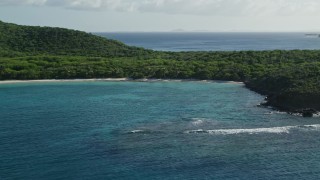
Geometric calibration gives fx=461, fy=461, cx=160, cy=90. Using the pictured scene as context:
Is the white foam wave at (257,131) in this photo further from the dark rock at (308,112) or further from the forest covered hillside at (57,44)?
the forest covered hillside at (57,44)

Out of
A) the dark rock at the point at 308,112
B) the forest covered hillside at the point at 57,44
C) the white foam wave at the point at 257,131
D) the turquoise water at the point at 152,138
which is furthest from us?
the forest covered hillside at the point at 57,44

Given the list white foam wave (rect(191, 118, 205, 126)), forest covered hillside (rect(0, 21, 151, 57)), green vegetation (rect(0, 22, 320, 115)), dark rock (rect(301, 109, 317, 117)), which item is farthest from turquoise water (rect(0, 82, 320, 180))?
forest covered hillside (rect(0, 21, 151, 57))

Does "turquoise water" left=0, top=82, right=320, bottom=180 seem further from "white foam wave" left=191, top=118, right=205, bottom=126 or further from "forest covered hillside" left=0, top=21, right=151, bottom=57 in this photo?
"forest covered hillside" left=0, top=21, right=151, bottom=57

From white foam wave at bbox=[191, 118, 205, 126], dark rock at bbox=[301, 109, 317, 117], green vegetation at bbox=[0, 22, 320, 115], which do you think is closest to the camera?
white foam wave at bbox=[191, 118, 205, 126]

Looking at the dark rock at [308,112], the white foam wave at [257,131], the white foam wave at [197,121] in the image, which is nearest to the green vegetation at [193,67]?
the dark rock at [308,112]

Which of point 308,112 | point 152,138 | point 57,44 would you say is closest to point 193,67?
point 308,112

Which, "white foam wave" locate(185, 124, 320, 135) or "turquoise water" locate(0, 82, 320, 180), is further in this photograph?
"white foam wave" locate(185, 124, 320, 135)

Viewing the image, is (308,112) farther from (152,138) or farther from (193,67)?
(193,67)
